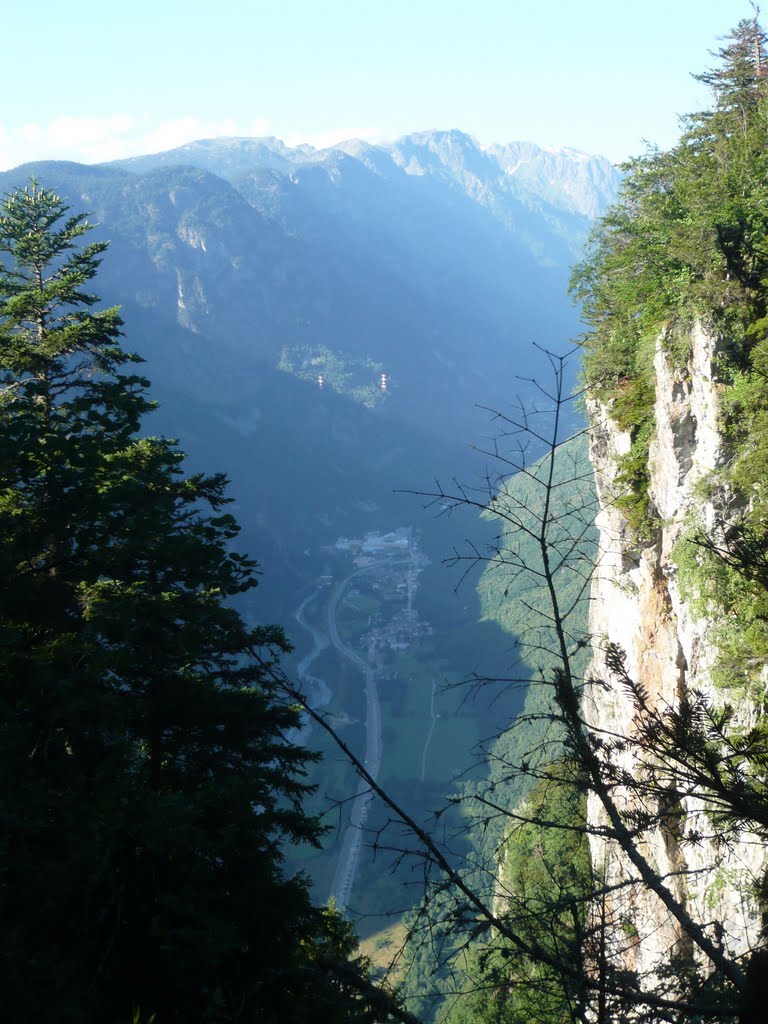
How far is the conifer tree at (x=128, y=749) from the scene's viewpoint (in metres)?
5.71

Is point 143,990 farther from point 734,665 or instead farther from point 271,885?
point 734,665

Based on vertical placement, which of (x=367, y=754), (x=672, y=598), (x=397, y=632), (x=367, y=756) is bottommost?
(x=672, y=598)

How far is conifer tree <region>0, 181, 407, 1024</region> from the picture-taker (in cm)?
571

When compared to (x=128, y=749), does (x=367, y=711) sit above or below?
above

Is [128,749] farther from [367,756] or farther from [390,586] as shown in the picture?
[390,586]

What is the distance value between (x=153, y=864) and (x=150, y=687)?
10.2 feet

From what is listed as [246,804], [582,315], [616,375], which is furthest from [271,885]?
[582,315]

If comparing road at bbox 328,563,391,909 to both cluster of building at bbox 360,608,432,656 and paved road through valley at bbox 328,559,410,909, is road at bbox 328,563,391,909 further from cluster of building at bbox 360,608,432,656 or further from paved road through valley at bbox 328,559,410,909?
cluster of building at bbox 360,608,432,656

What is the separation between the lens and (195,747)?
9.66 metres

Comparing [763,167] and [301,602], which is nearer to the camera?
[763,167]

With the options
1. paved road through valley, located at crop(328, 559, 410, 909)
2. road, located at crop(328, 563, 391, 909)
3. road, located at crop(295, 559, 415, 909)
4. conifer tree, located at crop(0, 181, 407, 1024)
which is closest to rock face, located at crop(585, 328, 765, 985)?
conifer tree, located at crop(0, 181, 407, 1024)

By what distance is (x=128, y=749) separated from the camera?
Result: 7.70 m

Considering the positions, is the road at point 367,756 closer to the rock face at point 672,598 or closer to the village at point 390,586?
the village at point 390,586

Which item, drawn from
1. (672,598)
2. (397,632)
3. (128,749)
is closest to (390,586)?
(397,632)
